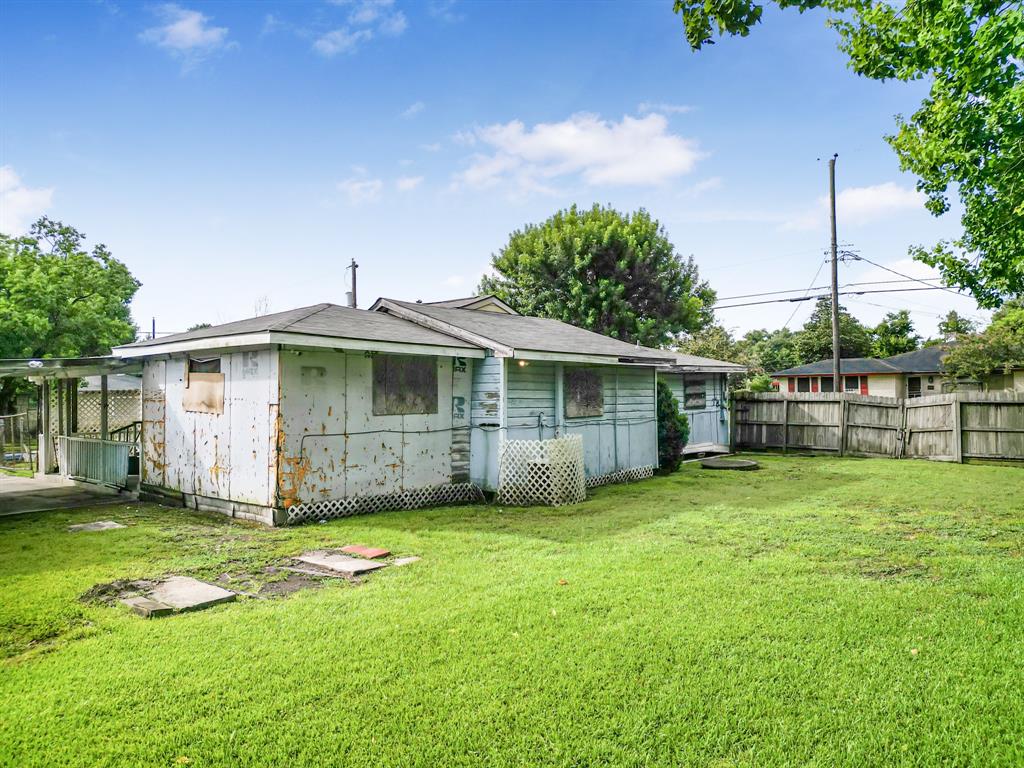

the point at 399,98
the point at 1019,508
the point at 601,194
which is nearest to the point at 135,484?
the point at 399,98

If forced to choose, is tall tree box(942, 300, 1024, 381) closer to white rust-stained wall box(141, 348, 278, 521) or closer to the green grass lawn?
the green grass lawn

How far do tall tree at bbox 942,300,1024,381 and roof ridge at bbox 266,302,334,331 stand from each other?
26990mm

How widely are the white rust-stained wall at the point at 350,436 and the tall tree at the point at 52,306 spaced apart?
59.9 feet

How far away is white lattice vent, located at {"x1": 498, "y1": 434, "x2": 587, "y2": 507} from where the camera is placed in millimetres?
9172

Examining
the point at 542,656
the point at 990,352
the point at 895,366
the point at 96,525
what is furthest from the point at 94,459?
the point at 895,366

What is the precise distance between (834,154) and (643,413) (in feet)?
43.5

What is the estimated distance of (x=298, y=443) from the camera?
7.73 meters

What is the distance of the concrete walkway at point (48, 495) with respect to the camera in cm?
886

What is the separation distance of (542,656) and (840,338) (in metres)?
43.1

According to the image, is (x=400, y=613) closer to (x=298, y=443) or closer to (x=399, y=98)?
(x=298, y=443)

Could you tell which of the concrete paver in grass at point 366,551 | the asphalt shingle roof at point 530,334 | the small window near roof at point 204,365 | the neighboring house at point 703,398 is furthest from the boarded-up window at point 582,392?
the small window near roof at point 204,365

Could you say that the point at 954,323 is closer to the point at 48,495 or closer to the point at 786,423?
the point at 786,423

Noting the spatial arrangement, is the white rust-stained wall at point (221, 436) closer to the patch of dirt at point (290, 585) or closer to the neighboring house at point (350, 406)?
the neighboring house at point (350, 406)

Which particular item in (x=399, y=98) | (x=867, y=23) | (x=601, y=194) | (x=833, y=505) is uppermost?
(x=601, y=194)
